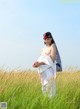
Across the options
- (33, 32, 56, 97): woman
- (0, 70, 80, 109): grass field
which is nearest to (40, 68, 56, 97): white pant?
(33, 32, 56, 97): woman

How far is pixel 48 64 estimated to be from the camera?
749cm

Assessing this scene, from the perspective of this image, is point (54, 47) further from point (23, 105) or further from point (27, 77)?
point (27, 77)

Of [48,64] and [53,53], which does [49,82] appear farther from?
[53,53]

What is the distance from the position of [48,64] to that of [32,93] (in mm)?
642

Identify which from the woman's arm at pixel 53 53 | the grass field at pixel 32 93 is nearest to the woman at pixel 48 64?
the woman's arm at pixel 53 53

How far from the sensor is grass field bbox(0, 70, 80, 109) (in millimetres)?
6730

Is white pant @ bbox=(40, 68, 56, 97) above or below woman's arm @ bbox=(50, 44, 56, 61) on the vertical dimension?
below

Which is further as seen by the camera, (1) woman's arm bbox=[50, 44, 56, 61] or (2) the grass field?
(1) woman's arm bbox=[50, 44, 56, 61]

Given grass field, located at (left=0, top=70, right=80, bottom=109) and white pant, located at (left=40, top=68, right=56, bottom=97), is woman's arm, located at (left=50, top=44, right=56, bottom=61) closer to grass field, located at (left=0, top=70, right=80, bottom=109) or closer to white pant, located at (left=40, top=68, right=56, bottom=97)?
white pant, located at (left=40, top=68, right=56, bottom=97)

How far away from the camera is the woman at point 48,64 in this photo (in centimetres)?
731

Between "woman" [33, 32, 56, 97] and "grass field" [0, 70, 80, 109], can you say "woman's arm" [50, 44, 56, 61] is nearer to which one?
"woman" [33, 32, 56, 97]

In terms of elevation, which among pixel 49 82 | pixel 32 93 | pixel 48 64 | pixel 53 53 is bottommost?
pixel 32 93

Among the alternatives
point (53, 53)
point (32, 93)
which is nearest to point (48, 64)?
point (53, 53)

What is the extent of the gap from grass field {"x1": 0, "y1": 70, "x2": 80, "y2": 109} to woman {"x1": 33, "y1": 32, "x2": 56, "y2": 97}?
7.3 inches
